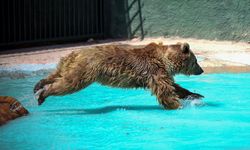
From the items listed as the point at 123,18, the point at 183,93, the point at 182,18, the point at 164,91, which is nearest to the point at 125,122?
the point at 164,91

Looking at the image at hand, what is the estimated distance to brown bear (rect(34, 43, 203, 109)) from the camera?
21.5ft

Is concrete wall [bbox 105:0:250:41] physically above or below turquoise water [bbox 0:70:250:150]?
above

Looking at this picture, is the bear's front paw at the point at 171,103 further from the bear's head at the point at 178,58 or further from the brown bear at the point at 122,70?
the bear's head at the point at 178,58

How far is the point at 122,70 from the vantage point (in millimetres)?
6699

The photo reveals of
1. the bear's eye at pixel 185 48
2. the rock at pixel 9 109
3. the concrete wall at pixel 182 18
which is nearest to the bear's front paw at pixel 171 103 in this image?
the bear's eye at pixel 185 48

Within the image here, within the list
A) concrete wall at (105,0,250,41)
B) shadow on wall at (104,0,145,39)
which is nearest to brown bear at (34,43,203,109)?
concrete wall at (105,0,250,41)

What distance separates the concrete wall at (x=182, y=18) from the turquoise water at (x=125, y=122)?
185 inches

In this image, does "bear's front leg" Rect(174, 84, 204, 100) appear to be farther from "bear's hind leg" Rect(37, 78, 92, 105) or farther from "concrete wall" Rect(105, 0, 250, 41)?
"concrete wall" Rect(105, 0, 250, 41)

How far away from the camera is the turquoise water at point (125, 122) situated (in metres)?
5.52

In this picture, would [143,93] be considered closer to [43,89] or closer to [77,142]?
[43,89]

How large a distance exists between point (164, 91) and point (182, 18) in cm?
706

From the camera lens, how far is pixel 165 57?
22.6 feet

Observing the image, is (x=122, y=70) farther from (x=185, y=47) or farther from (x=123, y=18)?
(x=123, y=18)

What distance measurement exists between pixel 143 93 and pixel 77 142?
3.02 meters
